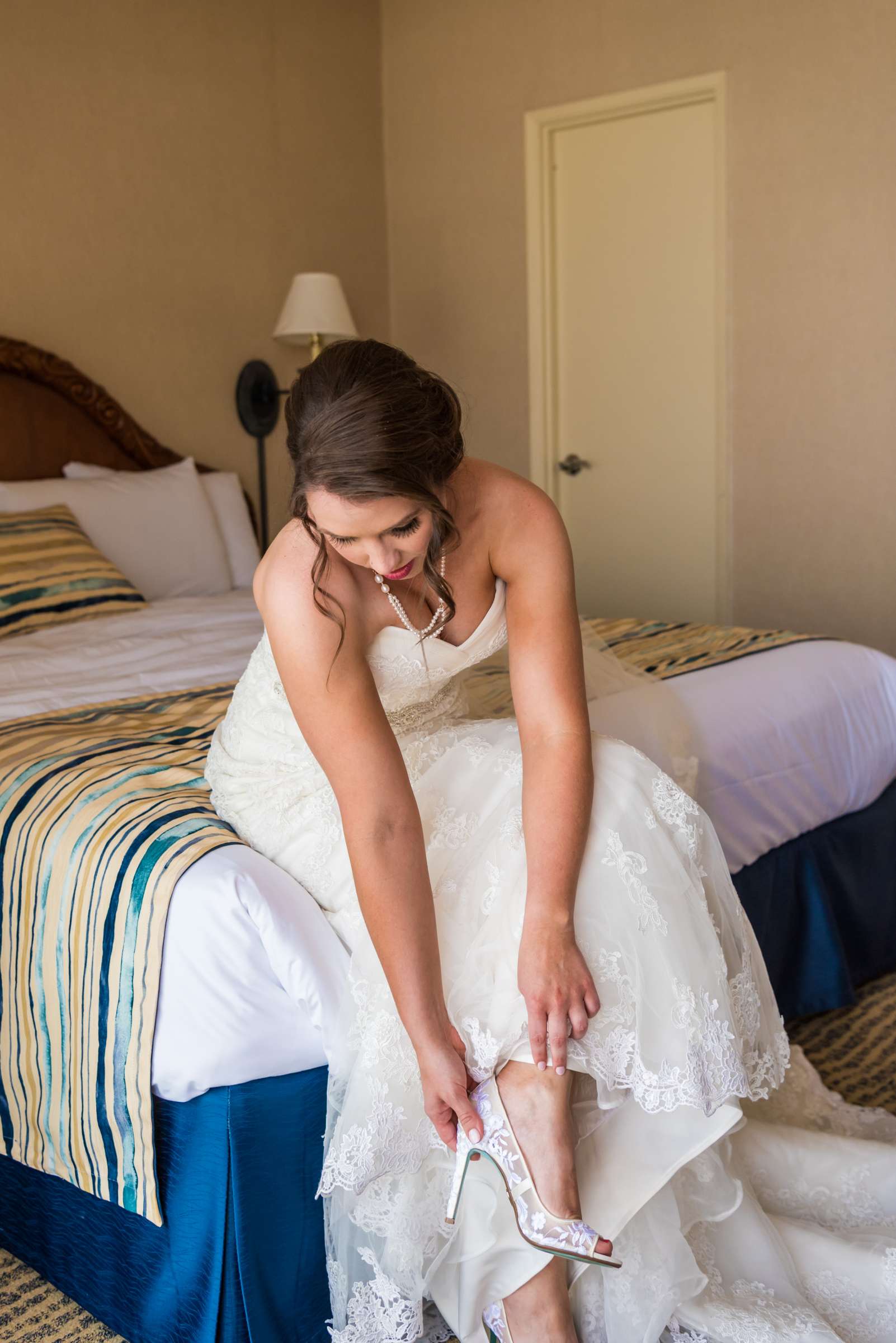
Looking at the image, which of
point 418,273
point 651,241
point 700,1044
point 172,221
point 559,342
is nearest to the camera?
point 700,1044

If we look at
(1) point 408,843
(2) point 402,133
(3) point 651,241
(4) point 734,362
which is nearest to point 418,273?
(2) point 402,133

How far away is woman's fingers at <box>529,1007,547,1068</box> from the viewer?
128cm

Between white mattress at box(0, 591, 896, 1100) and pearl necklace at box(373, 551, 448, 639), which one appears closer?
white mattress at box(0, 591, 896, 1100)

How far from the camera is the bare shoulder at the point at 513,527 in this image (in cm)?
158

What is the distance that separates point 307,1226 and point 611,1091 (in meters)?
0.41

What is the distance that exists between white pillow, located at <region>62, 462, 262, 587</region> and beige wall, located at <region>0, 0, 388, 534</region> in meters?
0.25

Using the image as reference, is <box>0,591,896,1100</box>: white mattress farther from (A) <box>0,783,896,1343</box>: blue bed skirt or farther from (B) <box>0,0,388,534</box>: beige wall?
(B) <box>0,0,388,534</box>: beige wall

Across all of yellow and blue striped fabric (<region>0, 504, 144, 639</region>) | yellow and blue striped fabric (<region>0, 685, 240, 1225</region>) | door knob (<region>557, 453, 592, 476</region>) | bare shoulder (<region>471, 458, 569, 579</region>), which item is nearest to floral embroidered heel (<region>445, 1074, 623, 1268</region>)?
yellow and blue striped fabric (<region>0, 685, 240, 1225</region>)

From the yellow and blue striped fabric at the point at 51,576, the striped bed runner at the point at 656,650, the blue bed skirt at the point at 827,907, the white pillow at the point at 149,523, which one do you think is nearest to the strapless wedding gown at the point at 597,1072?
the striped bed runner at the point at 656,650

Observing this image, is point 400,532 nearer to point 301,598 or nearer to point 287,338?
point 301,598

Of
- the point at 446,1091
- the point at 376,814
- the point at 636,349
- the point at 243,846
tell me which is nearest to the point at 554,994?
the point at 446,1091

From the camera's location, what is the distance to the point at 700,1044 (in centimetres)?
131

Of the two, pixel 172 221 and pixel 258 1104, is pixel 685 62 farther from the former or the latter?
pixel 258 1104

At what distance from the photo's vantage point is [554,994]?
128 cm
